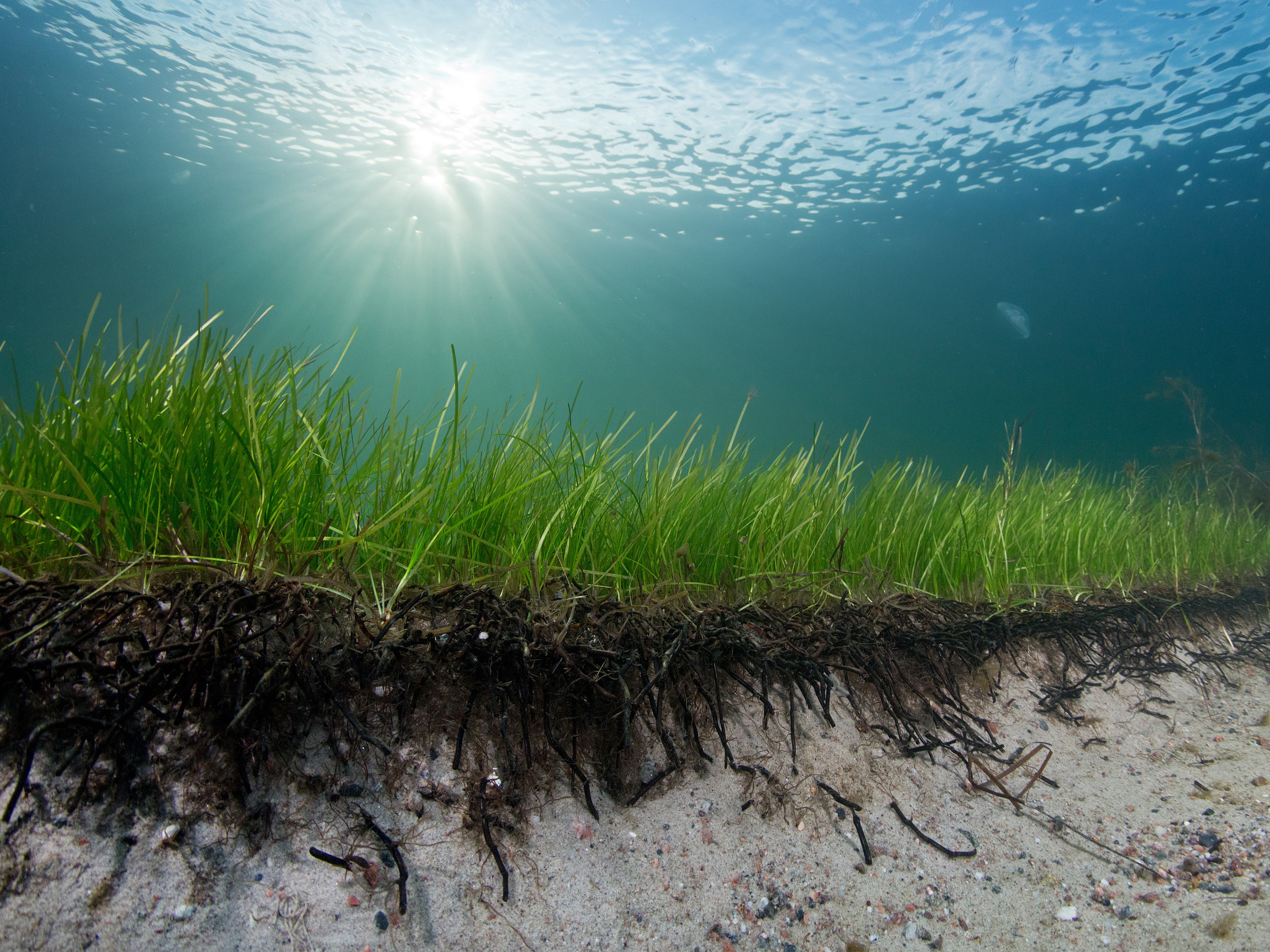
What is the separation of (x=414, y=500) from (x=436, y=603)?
0.96ft

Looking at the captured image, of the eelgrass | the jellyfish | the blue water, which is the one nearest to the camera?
the eelgrass

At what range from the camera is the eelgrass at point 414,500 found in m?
1.42

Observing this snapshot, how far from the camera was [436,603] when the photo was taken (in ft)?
4.73

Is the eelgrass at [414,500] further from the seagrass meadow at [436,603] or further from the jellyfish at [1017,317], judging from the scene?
the jellyfish at [1017,317]

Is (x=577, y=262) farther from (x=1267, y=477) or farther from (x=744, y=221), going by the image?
(x=1267, y=477)

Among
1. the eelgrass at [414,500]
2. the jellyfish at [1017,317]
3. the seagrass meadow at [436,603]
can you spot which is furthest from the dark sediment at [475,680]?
the jellyfish at [1017,317]

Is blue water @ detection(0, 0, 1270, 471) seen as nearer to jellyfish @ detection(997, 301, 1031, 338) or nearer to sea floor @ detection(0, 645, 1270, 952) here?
jellyfish @ detection(997, 301, 1031, 338)

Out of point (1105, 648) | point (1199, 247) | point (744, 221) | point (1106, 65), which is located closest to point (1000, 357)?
point (1199, 247)

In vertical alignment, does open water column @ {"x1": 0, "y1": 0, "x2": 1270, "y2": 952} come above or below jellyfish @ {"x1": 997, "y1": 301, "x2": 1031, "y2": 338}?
below

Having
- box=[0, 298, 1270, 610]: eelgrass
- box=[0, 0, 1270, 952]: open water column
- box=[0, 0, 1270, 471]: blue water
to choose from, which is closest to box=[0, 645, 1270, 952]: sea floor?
box=[0, 0, 1270, 952]: open water column

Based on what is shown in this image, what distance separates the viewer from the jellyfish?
43.6m

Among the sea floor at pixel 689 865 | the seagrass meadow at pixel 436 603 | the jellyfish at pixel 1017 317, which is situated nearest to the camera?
the sea floor at pixel 689 865

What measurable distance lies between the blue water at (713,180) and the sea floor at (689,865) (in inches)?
60.8

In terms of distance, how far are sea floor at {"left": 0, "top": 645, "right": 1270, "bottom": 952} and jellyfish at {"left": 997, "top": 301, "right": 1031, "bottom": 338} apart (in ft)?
161
